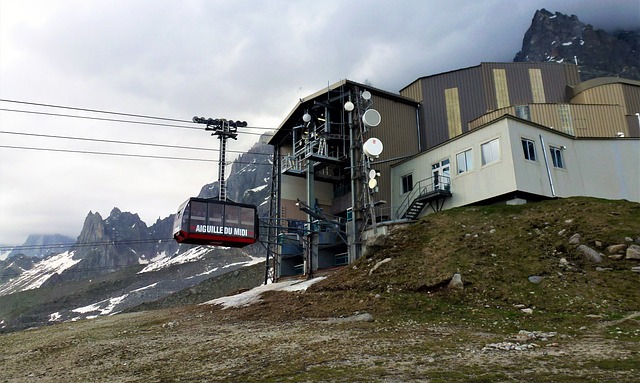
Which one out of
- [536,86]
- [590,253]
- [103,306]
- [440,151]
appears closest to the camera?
[590,253]

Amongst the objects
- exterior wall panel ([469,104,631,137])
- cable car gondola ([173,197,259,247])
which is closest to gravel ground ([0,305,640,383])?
cable car gondola ([173,197,259,247])

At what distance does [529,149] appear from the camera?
27.1 m

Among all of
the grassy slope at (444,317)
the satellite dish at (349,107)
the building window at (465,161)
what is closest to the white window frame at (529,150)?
the building window at (465,161)

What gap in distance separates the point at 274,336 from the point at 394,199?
23.1 m

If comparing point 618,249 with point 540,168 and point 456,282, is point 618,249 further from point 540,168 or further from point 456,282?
point 540,168

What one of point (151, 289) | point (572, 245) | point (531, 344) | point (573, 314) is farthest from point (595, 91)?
point (151, 289)

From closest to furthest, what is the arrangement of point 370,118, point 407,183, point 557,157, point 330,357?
point 330,357 < point 557,157 < point 370,118 < point 407,183

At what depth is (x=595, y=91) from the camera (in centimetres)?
4262

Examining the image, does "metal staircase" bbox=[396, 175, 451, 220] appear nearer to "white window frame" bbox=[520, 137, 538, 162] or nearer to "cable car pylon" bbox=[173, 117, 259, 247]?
"white window frame" bbox=[520, 137, 538, 162]

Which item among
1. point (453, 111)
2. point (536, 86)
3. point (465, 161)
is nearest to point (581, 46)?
point (536, 86)

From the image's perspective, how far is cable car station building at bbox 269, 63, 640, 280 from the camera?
2758cm

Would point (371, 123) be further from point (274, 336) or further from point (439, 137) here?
point (274, 336)

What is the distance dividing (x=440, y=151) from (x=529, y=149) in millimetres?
5981

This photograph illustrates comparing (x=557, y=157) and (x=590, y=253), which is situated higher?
(x=557, y=157)
